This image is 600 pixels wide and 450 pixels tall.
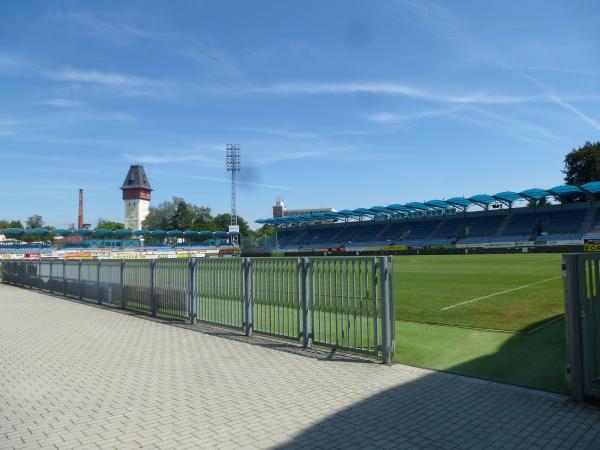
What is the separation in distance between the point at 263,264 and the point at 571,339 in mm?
5512

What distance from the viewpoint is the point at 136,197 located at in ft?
505

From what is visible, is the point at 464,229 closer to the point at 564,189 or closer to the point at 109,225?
the point at 564,189

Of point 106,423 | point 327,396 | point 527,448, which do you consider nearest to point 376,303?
point 327,396

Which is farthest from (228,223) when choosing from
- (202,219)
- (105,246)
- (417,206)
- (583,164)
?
(583,164)

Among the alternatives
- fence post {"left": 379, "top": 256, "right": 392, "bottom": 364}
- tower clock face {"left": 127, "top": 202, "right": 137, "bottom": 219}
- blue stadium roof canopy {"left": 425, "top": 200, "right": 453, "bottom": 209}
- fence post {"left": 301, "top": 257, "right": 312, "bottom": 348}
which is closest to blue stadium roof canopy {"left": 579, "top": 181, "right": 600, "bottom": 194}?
blue stadium roof canopy {"left": 425, "top": 200, "right": 453, "bottom": 209}

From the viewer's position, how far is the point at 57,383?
6492mm

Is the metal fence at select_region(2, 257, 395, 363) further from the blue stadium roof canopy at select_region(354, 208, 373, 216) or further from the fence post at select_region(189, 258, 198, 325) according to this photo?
the blue stadium roof canopy at select_region(354, 208, 373, 216)

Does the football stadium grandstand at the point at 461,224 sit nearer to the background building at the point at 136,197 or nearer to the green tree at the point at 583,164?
the green tree at the point at 583,164

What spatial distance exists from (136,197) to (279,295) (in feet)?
510

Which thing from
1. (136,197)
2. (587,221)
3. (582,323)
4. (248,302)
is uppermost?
(136,197)

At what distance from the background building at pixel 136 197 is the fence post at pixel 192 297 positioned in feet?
475

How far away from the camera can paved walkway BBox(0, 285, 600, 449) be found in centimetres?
441

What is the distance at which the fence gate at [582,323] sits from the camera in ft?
16.7

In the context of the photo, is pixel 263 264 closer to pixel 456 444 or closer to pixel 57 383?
pixel 57 383
